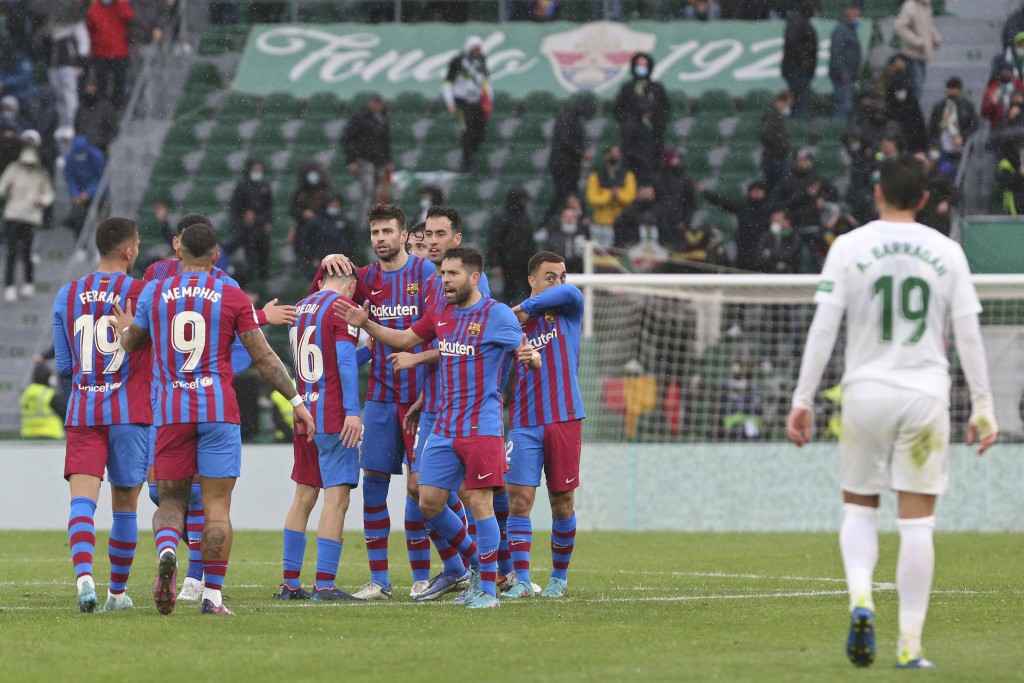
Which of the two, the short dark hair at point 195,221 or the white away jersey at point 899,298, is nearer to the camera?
the white away jersey at point 899,298

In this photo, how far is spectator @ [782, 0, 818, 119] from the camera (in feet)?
74.7

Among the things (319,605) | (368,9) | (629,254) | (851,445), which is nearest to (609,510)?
(629,254)

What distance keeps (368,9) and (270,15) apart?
5.52 feet

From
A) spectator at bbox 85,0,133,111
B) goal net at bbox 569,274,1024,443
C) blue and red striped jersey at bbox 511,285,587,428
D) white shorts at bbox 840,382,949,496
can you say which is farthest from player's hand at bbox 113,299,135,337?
spectator at bbox 85,0,133,111

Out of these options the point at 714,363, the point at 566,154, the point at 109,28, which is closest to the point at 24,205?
the point at 109,28

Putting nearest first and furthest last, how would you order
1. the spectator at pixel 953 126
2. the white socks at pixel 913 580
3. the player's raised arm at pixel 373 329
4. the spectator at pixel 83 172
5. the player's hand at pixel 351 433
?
the white socks at pixel 913 580, the player's raised arm at pixel 373 329, the player's hand at pixel 351 433, the spectator at pixel 953 126, the spectator at pixel 83 172

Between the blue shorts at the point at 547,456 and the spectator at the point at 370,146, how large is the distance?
12.4 m

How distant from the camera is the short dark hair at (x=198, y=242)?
27.4ft

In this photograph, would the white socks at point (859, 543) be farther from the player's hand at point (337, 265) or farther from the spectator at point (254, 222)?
the spectator at point (254, 222)

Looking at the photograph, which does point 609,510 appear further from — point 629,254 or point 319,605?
point 319,605

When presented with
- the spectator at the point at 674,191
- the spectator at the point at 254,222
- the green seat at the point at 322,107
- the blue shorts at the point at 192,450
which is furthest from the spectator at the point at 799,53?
the blue shorts at the point at 192,450

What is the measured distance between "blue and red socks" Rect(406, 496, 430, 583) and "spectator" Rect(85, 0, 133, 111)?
15.0 meters

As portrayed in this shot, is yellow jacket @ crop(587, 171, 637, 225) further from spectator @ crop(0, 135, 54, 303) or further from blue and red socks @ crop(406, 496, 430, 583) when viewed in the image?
blue and red socks @ crop(406, 496, 430, 583)

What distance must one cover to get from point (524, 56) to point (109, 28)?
20.9 ft
